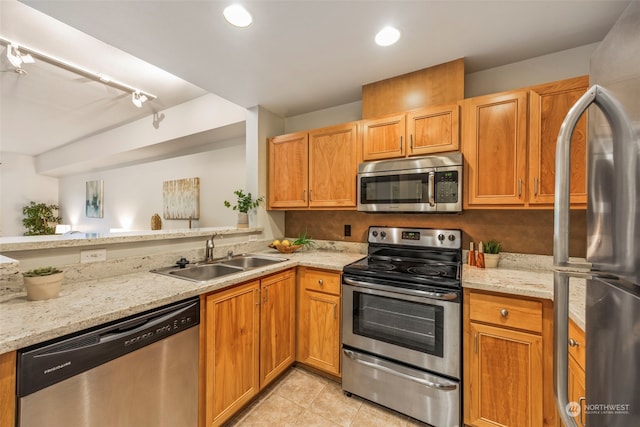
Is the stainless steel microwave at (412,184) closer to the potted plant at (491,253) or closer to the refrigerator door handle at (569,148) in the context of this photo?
the potted plant at (491,253)

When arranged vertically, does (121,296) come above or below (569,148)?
below

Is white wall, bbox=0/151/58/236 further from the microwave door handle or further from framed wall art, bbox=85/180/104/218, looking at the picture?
the microwave door handle

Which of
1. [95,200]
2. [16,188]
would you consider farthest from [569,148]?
[16,188]

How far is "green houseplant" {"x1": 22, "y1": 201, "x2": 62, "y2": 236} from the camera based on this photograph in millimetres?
6082

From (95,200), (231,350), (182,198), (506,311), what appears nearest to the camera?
(506,311)

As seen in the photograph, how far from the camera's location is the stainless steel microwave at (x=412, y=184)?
185 centimetres

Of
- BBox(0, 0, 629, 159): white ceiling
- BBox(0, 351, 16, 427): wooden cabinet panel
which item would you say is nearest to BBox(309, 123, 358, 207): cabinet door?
BBox(0, 0, 629, 159): white ceiling

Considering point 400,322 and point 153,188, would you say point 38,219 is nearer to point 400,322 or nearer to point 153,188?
point 153,188

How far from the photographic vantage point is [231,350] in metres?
1.61

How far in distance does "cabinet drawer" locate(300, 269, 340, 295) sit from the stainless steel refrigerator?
4.89ft

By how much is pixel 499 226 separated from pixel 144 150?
481 centimetres

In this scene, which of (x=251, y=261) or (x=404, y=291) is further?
(x=251, y=261)

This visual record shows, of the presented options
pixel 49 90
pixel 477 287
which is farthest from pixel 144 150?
pixel 477 287

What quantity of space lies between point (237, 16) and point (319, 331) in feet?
7.28
